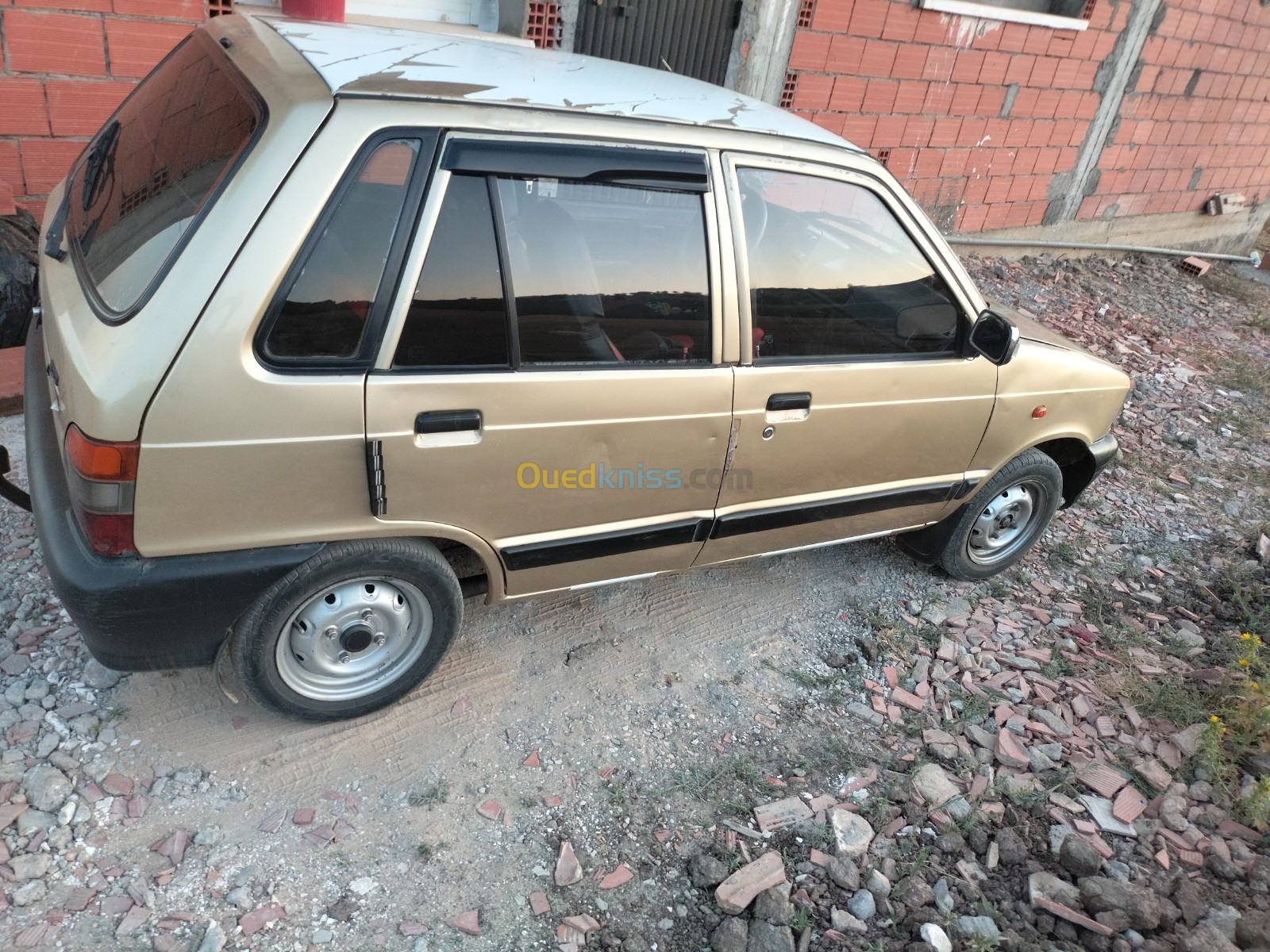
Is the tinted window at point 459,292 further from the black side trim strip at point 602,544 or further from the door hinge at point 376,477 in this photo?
the black side trim strip at point 602,544

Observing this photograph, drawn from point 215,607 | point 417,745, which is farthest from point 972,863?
point 215,607

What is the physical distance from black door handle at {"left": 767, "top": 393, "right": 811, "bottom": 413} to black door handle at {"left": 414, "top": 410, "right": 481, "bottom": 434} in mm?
1022

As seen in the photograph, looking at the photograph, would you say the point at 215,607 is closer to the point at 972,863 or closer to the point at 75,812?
the point at 75,812

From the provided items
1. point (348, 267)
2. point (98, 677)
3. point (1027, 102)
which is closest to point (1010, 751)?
point (348, 267)

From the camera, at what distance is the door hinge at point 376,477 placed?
7.70 feet

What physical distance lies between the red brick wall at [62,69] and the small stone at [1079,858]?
5168mm

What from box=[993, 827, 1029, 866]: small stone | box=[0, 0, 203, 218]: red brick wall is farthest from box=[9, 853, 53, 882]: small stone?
box=[0, 0, 203, 218]: red brick wall

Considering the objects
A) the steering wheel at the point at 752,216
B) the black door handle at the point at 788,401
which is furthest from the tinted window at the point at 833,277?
the black door handle at the point at 788,401

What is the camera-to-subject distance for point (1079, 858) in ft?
9.12

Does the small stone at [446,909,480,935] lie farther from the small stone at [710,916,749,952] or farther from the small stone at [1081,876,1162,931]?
the small stone at [1081,876,1162,931]

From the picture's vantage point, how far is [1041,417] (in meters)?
3.67

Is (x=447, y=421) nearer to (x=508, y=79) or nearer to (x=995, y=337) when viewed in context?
(x=508, y=79)

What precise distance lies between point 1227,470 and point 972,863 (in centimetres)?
451

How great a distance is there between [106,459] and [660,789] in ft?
6.18
